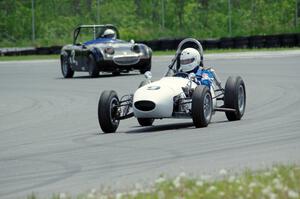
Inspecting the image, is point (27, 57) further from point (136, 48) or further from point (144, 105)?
point (144, 105)

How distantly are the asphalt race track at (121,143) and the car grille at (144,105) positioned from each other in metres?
0.33

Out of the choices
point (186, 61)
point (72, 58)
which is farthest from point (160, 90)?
point (72, 58)

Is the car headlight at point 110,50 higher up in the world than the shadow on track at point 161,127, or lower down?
higher up

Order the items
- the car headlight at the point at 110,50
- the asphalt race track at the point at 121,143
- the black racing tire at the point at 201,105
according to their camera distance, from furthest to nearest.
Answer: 1. the car headlight at the point at 110,50
2. the black racing tire at the point at 201,105
3. the asphalt race track at the point at 121,143

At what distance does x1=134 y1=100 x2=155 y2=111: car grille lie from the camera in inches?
523

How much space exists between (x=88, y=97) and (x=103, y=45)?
24.0 ft

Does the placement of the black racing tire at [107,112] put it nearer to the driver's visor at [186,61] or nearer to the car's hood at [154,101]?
the car's hood at [154,101]

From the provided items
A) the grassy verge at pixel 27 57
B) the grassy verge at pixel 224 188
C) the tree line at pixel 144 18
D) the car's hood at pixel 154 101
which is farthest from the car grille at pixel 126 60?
the tree line at pixel 144 18

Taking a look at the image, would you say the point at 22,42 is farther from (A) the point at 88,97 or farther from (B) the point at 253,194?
(B) the point at 253,194

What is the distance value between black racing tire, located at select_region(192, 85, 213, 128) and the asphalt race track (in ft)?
0.47

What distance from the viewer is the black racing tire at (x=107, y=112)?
13.5 meters

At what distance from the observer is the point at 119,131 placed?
14.0 metres

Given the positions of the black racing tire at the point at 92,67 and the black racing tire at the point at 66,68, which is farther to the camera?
the black racing tire at the point at 66,68

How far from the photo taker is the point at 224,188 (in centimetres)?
759
